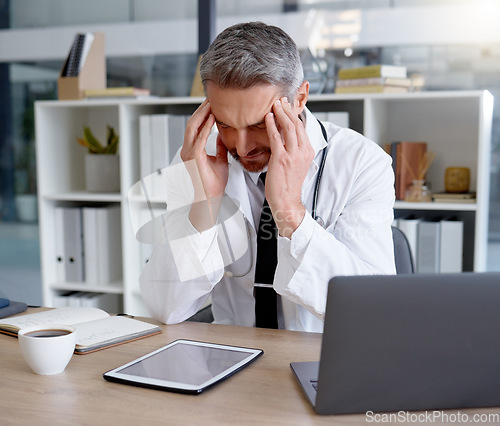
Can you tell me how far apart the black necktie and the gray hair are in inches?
13.3

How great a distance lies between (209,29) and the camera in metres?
2.80

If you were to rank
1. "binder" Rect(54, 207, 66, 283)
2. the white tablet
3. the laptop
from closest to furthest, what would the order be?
the laptop < the white tablet < "binder" Rect(54, 207, 66, 283)

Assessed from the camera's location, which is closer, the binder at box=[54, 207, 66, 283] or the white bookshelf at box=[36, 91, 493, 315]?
the white bookshelf at box=[36, 91, 493, 315]

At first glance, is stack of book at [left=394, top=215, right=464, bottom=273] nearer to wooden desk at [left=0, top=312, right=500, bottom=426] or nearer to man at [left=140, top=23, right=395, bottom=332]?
man at [left=140, top=23, right=395, bottom=332]

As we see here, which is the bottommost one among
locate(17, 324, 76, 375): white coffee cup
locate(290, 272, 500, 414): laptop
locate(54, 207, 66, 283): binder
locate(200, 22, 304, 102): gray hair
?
locate(54, 207, 66, 283): binder

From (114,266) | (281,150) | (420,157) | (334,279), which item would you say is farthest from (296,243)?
(114,266)

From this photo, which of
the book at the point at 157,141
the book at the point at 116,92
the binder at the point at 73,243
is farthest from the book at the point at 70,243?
the book at the point at 116,92

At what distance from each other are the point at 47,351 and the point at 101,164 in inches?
74.1

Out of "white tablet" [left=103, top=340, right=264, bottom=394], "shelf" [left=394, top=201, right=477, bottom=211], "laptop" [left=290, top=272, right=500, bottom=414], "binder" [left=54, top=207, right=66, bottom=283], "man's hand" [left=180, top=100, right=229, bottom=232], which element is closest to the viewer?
"laptop" [left=290, top=272, right=500, bottom=414]

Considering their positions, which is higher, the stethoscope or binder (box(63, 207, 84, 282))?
the stethoscope

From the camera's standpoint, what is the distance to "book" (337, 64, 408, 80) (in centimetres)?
229

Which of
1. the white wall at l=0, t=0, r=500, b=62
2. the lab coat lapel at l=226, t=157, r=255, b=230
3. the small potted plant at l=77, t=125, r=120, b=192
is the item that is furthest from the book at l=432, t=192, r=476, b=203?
the small potted plant at l=77, t=125, r=120, b=192

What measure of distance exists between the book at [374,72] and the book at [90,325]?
4.84ft

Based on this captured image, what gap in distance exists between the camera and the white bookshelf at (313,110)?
2.26 meters
